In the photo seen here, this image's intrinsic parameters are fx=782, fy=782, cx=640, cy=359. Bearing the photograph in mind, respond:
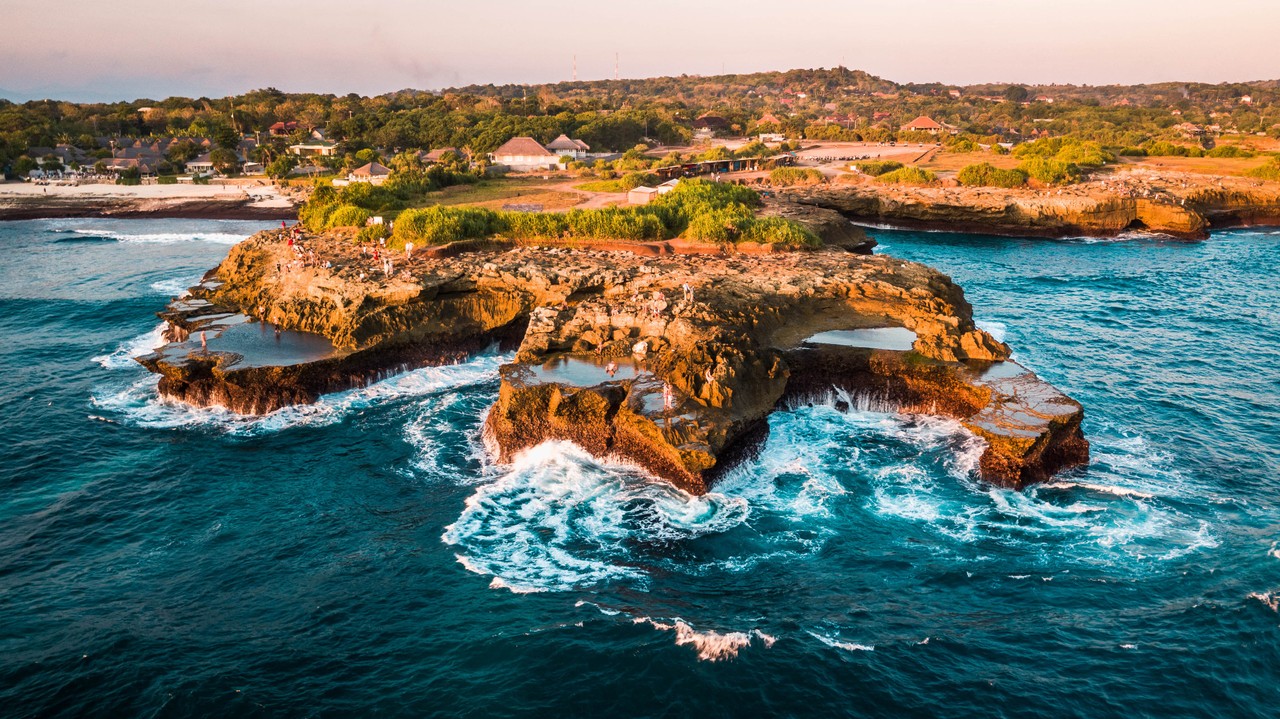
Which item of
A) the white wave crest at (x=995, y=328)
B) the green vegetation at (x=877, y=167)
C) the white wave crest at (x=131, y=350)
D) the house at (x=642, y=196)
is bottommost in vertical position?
the white wave crest at (x=131, y=350)

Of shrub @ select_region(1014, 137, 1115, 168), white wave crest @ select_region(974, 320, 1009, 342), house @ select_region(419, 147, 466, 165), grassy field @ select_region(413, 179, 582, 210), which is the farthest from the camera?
house @ select_region(419, 147, 466, 165)

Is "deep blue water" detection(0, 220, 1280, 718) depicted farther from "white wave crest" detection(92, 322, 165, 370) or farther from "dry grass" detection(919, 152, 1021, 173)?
"dry grass" detection(919, 152, 1021, 173)

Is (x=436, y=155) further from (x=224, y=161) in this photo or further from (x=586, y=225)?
(x=586, y=225)

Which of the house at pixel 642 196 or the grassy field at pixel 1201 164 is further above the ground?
the grassy field at pixel 1201 164

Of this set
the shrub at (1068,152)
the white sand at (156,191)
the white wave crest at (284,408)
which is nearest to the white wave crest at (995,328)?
the white wave crest at (284,408)

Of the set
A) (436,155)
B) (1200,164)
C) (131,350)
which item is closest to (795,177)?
(436,155)

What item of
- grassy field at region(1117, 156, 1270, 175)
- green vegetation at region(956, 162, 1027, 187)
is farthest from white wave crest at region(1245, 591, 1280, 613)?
grassy field at region(1117, 156, 1270, 175)

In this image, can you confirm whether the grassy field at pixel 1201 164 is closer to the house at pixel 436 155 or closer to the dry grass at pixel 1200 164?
the dry grass at pixel 1200 164
